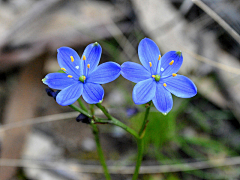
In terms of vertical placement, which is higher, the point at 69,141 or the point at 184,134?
the point at 184,134

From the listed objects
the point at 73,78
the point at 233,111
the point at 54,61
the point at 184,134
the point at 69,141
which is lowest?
the point at 69,141

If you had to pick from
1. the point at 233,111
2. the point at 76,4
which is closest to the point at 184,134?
the point at 233,111

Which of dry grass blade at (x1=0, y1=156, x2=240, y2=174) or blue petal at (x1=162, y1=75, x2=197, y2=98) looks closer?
blue petal at (x1=162, y1=75, x2=197, y2=98)

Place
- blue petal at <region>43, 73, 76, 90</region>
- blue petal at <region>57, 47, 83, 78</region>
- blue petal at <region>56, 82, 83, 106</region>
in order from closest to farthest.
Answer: blue petal at <region>56, 82, 83, 106</region> < blue petal at <region>43, 73, 76, 90</region> < blue petal at <region>57, 47, 83, 78</region>

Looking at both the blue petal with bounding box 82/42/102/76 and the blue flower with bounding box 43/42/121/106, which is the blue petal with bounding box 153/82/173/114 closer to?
the blue flower with bounding box 43/42/121/106

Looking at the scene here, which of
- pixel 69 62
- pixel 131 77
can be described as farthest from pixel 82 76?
pixel 131 77

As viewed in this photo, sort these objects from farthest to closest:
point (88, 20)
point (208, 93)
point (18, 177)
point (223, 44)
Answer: point (88, 20)
point (223, 44)
point (208, 93)
point (18, 177)

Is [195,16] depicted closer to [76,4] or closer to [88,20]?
[88,20]

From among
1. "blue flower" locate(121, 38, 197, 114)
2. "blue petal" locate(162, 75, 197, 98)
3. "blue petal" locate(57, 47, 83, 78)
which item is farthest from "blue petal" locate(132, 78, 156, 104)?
"blue petal" locate(57, 47, 83, 78)
